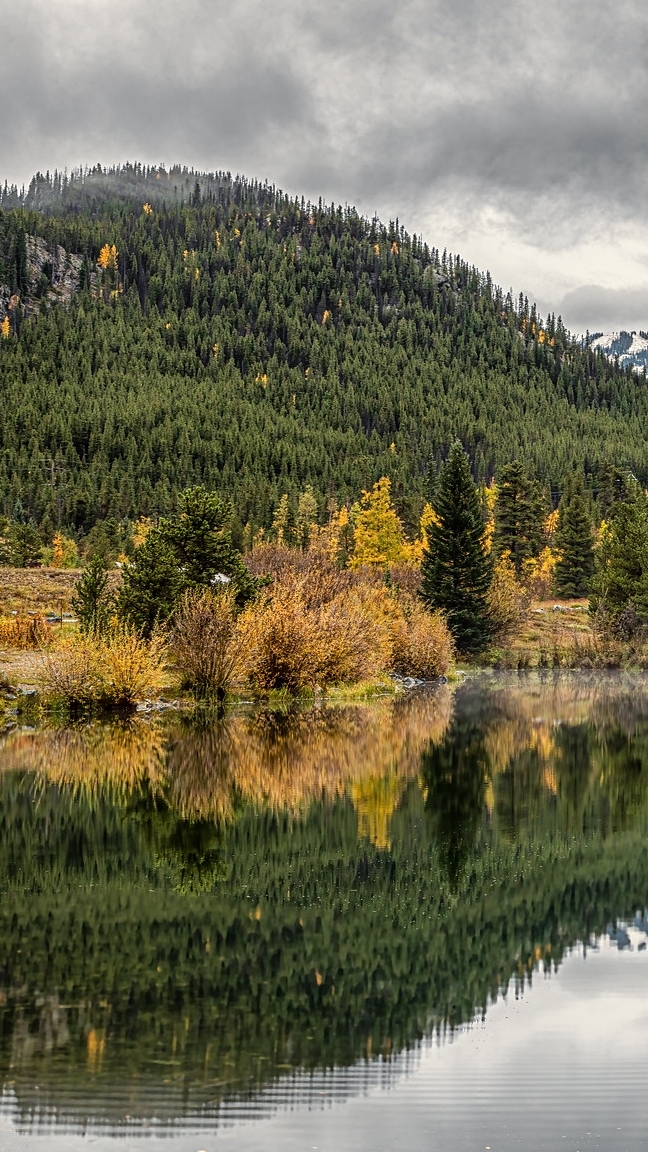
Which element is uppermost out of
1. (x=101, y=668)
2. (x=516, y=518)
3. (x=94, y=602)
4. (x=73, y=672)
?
(x=516, y=518)

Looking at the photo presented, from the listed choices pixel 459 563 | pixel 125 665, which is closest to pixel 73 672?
pixel 125 665

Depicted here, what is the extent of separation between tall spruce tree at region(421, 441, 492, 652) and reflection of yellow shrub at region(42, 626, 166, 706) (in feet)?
112

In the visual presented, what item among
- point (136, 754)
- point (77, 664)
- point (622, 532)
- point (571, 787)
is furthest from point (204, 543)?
point (622, 532)

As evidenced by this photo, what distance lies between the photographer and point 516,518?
343 ft

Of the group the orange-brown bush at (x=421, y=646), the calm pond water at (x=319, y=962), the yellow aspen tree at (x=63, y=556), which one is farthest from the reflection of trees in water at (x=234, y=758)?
the yellow aspen tree at (x=63, y=556)

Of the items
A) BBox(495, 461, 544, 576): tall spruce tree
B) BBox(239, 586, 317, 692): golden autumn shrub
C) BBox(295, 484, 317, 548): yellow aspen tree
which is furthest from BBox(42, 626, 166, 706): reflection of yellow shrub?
BBox(295, 484, 317, 548): yellow aspen tree

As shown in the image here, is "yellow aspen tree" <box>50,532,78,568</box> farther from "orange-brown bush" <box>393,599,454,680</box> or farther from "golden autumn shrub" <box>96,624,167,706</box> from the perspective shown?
"golden autumn shrub" <box>96,624,167,706</box>

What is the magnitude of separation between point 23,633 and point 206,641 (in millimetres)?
8808

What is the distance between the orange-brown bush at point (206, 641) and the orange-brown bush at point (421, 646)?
17.2m

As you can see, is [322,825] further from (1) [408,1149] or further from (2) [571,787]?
(1) [408,1149]

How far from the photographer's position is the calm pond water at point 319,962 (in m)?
7.52

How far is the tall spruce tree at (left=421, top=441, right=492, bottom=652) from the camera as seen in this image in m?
68.4

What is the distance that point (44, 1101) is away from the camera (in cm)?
756

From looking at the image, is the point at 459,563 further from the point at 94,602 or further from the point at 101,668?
the point at 101,668
